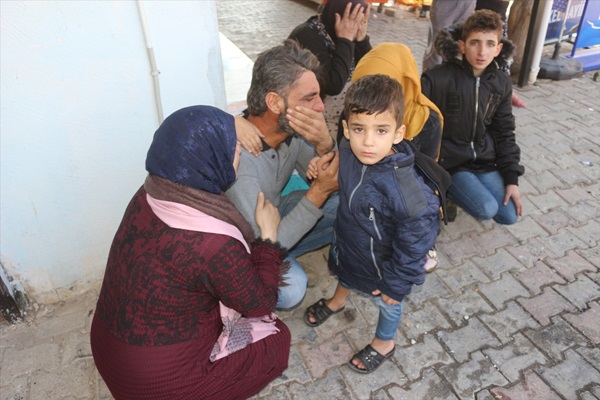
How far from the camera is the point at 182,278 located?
179 cm

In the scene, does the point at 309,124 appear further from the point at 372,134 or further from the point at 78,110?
the point at 78,110

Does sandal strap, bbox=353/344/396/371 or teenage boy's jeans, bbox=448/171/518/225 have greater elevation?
teenage boy's jeans, bbox=448/171/518/225

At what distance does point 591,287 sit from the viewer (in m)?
3.28

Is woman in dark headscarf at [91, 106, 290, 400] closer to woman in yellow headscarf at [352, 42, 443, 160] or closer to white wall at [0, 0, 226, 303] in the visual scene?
white wall at [0, 0, 226, 303]

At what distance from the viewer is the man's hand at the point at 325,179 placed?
250 cm

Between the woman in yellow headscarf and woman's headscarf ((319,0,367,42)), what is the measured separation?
1.66ft

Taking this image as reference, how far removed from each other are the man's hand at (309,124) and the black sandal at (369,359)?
51.5 inches

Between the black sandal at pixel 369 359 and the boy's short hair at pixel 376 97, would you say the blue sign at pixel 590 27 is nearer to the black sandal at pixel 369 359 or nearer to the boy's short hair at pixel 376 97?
the boy's short hair at pixel 376 97

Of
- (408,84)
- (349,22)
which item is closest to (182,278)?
(408,84)

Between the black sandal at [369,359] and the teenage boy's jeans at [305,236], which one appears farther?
the teenage boy's jeans at [305,236]

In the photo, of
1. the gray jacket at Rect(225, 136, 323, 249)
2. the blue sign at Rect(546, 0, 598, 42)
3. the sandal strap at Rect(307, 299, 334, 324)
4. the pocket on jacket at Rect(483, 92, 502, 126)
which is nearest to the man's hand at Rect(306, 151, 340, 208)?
the gray jacket at Rect(225, 136, 323, 249)

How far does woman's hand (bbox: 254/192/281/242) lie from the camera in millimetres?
2324

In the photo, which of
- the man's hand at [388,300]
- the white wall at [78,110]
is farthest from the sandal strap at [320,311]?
the white wall at [78,110]

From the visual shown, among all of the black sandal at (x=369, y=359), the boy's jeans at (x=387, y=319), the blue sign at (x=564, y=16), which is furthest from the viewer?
the blue sign at (x=564, y=16)
